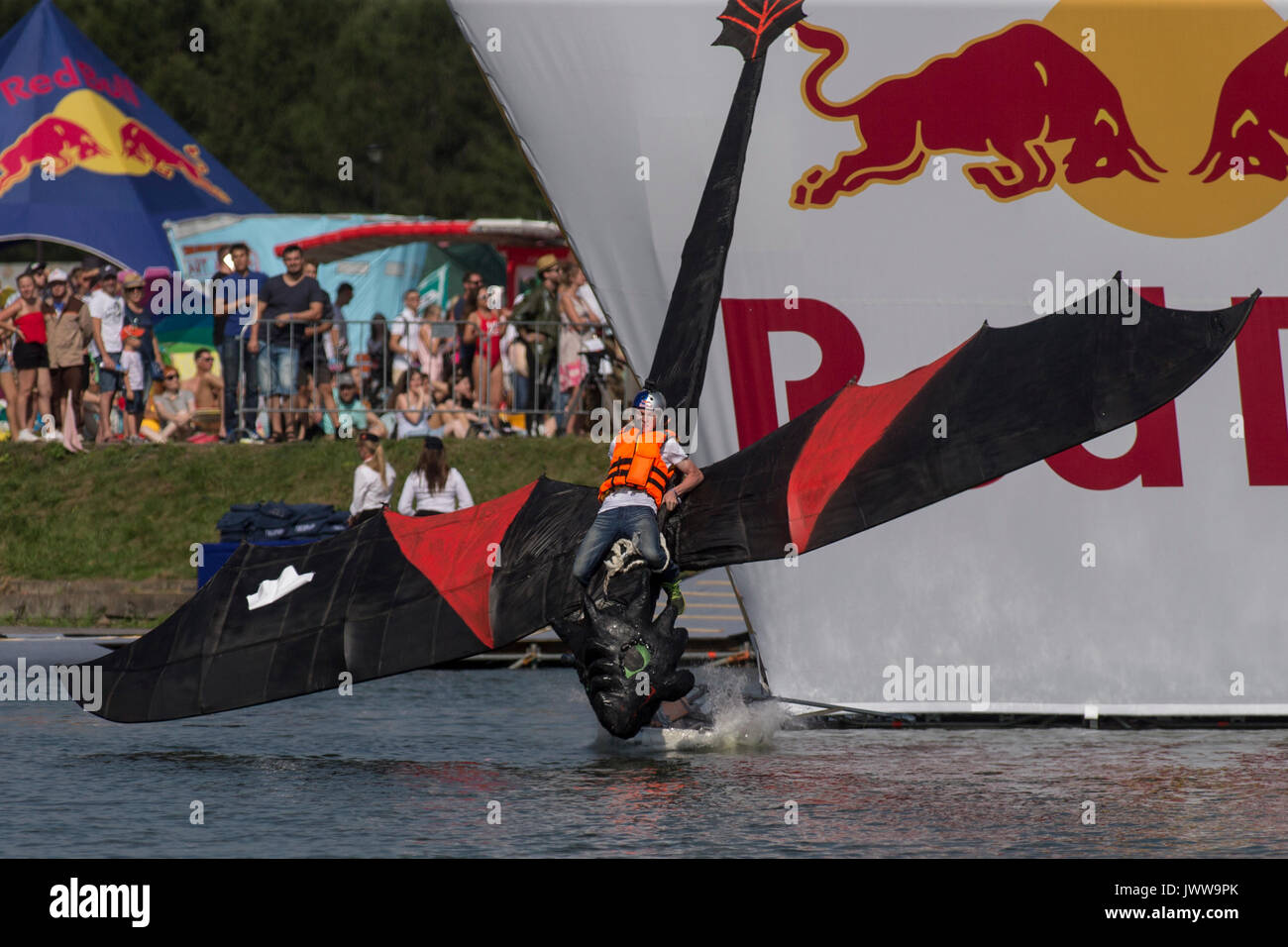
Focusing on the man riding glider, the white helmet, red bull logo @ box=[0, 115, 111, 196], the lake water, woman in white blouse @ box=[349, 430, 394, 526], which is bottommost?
the lake water

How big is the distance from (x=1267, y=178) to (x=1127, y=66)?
1385mm

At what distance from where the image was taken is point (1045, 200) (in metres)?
14.5

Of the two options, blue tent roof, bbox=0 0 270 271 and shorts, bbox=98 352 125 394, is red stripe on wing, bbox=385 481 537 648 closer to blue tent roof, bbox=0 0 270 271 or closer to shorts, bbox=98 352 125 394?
shorts, bbox=98 352 125 394

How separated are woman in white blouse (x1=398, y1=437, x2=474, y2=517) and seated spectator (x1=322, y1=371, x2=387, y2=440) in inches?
165

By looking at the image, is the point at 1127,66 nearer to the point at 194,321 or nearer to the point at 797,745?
the point at 797,745

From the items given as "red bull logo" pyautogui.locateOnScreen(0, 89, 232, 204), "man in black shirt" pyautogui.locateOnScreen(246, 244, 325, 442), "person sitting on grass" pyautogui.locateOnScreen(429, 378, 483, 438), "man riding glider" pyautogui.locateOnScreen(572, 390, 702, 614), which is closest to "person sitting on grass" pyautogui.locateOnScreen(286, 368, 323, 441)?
"man in black shirt" pyautogui.locateOnScreen(246, 244, 325, 442)

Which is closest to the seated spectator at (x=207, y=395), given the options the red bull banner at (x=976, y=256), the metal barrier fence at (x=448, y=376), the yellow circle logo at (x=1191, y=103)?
the metal barrier fence at (x=448, y=376)

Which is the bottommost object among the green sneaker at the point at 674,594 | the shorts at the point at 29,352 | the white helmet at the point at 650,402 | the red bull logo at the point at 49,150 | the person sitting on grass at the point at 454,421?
the green sneaker at the point at 674,594

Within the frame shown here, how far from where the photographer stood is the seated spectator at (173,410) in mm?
25062

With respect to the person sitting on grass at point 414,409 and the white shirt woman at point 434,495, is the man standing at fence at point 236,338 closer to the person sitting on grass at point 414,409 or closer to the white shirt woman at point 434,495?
the person sitting on grass at point 414,409

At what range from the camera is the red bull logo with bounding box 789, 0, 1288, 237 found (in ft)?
47.5

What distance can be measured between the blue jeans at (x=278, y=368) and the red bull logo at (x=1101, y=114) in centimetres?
1068

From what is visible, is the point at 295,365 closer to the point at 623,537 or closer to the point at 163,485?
the point at 163,485
